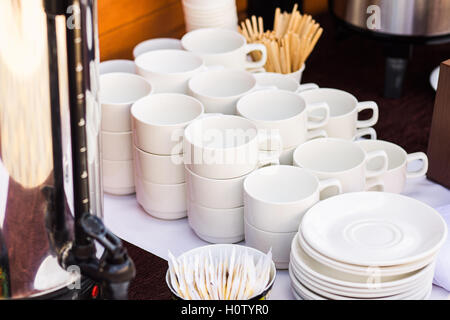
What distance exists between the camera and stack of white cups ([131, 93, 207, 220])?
98cm

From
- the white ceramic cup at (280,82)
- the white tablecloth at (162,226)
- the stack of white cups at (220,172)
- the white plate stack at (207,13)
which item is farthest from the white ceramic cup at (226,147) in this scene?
the white plate stack at (207,13)

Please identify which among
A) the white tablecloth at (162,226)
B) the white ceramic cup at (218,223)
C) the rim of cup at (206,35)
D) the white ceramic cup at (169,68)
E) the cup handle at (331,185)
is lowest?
the white tablecloth at (162,226)

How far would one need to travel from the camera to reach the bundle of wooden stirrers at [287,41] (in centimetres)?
136

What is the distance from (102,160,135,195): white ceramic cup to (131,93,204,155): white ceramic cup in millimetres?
74

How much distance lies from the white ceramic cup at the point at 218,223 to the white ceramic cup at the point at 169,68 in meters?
0.25

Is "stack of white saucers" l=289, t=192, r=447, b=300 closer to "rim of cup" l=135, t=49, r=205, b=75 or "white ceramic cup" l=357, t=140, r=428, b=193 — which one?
"white ceramic cup" l=357, t=140, r=428, b=193

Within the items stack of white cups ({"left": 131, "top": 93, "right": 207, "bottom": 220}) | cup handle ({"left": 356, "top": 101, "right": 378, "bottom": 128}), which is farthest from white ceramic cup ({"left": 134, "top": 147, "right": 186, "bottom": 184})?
cup handle ({"left": 356, "top": 101, "right": 378, "bottom": 128})

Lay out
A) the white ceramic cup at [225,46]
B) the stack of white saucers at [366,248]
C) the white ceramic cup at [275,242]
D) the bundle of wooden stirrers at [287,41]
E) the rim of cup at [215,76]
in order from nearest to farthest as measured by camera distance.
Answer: the stack of white saucers at [366,248]
the white ceramic cup at [275,242]
the rim of cup at [215,76]
the white ceramic cup at [225,46]
the bundle of wooden stirrers at [287,41]

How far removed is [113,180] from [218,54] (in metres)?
0.30

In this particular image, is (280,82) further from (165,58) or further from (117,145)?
(117,145)

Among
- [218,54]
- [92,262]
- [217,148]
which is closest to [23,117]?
[92,262]

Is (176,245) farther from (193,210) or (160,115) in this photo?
(160,115)

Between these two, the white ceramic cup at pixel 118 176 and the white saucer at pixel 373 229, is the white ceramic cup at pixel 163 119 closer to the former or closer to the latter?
the white ceramic cup at pixel 118 176
